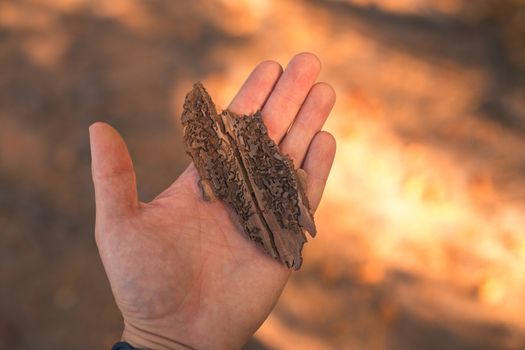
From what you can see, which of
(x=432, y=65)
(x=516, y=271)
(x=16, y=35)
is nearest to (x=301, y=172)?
(x=516, y=271)

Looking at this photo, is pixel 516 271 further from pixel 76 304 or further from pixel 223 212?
pixel 76 304

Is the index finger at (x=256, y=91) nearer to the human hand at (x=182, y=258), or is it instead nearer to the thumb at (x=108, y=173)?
the human hand at (x=182, y=258)

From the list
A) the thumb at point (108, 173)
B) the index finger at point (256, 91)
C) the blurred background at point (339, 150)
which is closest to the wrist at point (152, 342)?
the thumb at point (108, 173)

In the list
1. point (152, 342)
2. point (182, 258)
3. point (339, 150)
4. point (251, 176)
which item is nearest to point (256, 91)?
point (251, 176)

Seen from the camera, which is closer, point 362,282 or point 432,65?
point 362,282

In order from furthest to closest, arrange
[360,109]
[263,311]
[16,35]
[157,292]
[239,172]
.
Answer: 1. [16,35]
2. [360,109]
3. [239,172]
4. [263,311]
5. [157,292]

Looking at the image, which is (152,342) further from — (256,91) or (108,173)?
(256,91)

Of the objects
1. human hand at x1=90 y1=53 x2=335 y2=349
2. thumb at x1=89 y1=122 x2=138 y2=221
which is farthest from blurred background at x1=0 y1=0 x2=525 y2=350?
thumb at x1=89 y1=122 x2=138 y2=221
